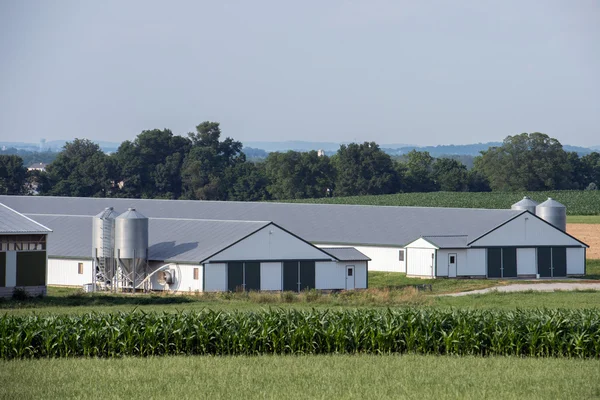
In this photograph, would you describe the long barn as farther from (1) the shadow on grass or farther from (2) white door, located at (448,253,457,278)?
(1) the shadow on grass

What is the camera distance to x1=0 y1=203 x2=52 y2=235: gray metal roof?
43.4 m

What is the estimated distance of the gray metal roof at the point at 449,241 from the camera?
190 ft

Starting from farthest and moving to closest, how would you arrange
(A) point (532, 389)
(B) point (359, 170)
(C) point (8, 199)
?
1. (B) point (359, 170)
2. (C) point (8, 199)
3. (A) point (532, 389)

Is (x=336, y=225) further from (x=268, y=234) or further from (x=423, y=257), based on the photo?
(x=268, y=234)

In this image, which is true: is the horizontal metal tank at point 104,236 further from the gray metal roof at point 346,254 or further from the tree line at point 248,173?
the tree line at point 248,173

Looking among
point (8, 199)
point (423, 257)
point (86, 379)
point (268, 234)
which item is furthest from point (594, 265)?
point (86, 379)

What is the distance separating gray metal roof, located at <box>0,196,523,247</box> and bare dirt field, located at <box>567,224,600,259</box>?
31.3ft

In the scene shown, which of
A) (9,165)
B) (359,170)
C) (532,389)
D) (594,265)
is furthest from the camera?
(359,170)

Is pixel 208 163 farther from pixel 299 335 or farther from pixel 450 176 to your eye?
pixel 299 335

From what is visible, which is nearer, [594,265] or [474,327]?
[474,327]

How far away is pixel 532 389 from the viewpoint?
69.8 feet

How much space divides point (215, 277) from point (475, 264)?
16.1 meters

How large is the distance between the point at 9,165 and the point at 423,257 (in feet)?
246

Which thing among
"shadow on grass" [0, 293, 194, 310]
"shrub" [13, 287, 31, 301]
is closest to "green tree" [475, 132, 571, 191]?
"shadow on grass" [0, 293, 194, 310]
